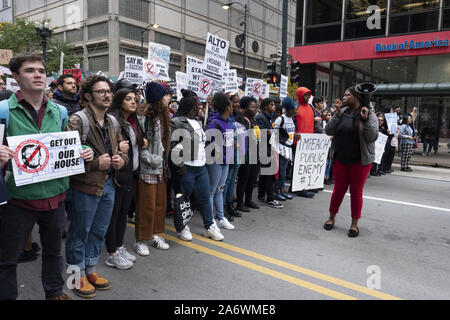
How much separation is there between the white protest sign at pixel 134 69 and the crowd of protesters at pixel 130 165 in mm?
3349

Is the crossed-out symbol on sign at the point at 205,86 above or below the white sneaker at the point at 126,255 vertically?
above

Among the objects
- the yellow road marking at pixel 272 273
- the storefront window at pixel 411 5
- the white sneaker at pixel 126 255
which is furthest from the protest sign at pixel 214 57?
the storefront window at pixel 411 5

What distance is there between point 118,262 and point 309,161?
428 centimetres

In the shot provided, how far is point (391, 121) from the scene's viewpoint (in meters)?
10.6

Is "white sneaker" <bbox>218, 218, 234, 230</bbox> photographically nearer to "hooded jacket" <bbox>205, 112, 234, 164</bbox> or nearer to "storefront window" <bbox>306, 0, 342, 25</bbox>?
"hooded jacket" <bbox>205, 112, 234, 164</bbox>

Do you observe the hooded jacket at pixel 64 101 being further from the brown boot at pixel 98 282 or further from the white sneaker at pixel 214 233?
the white sneaker at pixel 214 233

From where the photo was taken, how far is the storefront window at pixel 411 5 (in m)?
17.0

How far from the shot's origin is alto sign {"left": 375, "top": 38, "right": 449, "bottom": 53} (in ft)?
54.4

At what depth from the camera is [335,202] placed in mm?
5156

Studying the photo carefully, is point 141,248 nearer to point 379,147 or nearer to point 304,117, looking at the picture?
point 304,117

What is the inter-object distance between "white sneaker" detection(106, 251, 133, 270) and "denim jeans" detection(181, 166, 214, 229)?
1171 mm

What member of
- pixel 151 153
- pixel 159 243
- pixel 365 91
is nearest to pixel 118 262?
pixel 159 243
